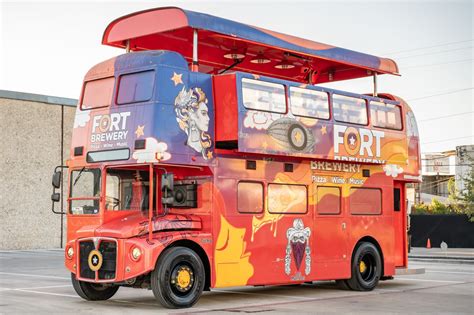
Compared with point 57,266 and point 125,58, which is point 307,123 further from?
point 57,266

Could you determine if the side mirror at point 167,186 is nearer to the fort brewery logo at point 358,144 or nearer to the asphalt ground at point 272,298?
the asphalt ground at point 272,298

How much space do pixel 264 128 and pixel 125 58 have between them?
294cm

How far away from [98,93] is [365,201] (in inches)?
272

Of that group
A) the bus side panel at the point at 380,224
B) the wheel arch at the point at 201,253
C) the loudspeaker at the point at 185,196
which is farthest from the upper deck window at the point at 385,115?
the wheel arch at the point at 201,253

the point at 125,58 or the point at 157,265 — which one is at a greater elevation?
the point at 125,58

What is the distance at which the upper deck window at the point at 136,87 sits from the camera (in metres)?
13.9

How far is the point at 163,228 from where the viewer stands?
1378 centimetres

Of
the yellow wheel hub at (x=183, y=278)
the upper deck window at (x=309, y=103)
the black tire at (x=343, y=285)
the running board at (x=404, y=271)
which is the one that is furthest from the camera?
the running board at (x=404, y=271)

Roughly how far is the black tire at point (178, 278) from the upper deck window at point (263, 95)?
310 cm

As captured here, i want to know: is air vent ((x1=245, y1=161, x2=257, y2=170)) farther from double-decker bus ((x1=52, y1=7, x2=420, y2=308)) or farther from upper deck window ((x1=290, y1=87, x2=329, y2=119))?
upper deck window ((x1=290, y1=87, x2=329, y2=119))

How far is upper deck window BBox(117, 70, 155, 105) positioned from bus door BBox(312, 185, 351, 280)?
15.8 ft

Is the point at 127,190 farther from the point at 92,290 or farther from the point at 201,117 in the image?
the point at 92,290

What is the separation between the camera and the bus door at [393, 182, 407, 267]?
63.5ft

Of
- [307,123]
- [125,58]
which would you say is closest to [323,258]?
[307,123]
